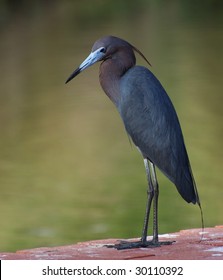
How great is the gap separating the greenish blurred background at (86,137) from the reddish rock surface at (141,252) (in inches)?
120

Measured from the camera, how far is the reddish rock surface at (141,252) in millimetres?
4191

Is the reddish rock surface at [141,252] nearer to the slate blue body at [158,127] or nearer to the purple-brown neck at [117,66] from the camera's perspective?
the slate blue body at [158,127]

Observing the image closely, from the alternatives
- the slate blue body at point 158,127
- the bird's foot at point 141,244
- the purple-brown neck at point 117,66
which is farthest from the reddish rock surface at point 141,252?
the purple-brown neck at point 117,66

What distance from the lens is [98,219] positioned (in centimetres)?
841

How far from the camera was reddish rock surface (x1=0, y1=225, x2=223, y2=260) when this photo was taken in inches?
165

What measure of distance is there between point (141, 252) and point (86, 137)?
812cm

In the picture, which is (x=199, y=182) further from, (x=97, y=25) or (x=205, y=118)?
(x=97, y=25)

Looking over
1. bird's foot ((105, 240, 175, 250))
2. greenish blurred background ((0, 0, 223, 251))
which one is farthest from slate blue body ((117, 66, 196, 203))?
greenish blurred background ((0, 0, 223, 251))

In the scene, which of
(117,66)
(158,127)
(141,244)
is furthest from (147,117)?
(141,244)

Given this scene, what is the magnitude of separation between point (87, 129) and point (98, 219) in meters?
4.60

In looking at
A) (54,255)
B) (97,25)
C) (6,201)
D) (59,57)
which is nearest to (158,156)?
(54,255)

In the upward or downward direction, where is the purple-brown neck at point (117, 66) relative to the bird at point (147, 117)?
upward

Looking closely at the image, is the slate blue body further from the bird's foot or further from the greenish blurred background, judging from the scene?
the greenish blurred background

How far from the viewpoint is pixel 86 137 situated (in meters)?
12.5
